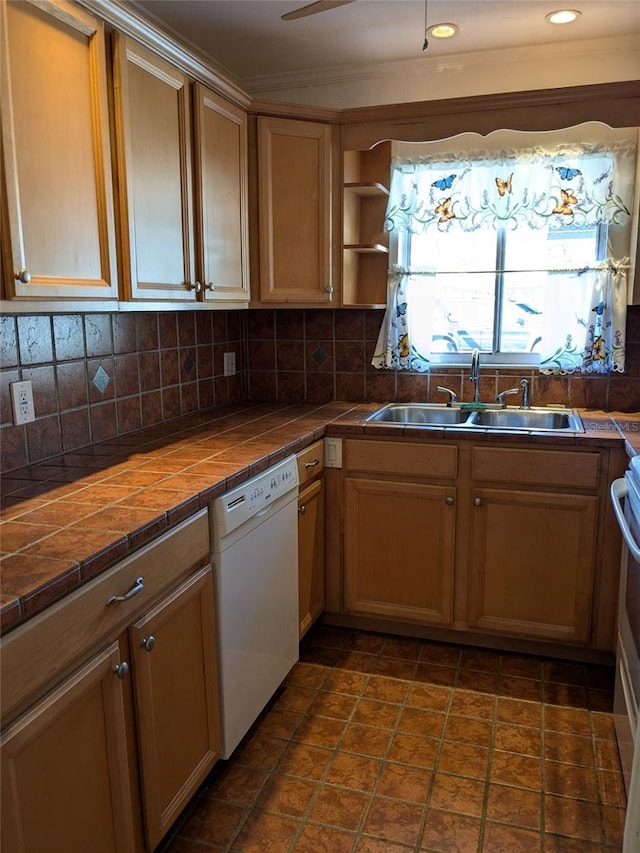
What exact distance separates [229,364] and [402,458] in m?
1.02

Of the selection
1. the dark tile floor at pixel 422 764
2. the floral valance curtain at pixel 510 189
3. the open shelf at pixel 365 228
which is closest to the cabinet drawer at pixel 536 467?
the dark tile floor at pixel 422 764

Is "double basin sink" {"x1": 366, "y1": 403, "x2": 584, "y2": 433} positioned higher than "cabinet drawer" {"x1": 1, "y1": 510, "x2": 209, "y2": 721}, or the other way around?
"double basin sink" {"x1": 366, "y1": 403, "x2": 584, "y2": 433}

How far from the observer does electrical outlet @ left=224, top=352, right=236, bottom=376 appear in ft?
10.1

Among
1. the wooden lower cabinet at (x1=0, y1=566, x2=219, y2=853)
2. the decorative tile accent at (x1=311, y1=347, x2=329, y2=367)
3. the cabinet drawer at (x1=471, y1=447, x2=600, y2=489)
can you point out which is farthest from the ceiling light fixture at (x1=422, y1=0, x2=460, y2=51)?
the wooden lower cabinet at (x1=0, y1=566, x2=219, y2=853)

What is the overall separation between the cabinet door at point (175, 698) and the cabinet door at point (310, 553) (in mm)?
734

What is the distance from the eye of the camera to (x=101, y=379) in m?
2.22

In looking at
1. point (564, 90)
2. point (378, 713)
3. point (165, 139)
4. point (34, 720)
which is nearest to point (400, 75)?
point (564, 90)

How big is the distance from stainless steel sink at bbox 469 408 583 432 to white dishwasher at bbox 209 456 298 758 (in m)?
0.95

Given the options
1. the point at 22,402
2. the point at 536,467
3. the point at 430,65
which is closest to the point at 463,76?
the point at 430,65

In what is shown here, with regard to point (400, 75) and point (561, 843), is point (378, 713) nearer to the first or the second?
point (561, 843)

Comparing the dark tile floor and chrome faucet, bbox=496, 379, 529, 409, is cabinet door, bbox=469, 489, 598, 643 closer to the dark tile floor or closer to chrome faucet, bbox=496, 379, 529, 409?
the dark tile floor

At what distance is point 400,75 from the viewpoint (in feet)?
9.47

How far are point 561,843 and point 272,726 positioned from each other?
909mm

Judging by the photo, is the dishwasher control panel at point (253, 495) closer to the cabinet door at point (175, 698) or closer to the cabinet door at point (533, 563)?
the cabinet door at point (175, 698)
